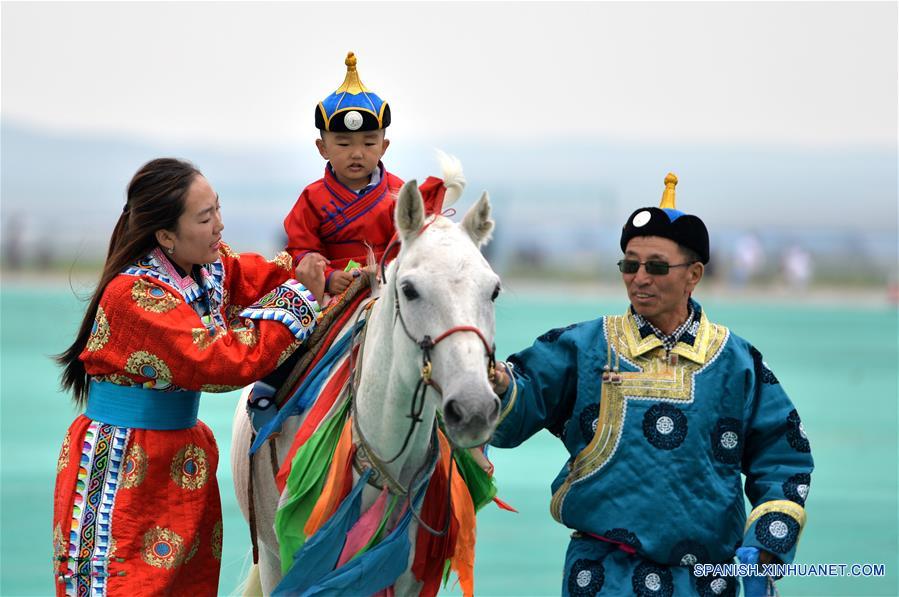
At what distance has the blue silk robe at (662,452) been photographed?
3.80 m

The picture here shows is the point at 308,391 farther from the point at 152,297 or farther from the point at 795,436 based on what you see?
the point at 795,436

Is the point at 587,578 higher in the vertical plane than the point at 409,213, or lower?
lower

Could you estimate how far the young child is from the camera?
4.53 metres

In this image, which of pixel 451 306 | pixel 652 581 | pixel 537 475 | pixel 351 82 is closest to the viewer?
pixel 451 306

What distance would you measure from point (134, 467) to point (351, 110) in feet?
4.42

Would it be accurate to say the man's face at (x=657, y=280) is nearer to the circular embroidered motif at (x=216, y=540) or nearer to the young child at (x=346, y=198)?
the young child at (x=346, y=198)

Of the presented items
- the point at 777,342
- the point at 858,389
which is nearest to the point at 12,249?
the point at 777,342

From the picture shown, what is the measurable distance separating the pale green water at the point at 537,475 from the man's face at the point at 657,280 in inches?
18.1

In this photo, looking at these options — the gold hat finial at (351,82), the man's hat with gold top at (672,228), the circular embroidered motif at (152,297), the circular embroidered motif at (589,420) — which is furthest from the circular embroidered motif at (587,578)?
the gold hat finial at (351,82)

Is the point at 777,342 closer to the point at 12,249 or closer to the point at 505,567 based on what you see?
the point at 505,567

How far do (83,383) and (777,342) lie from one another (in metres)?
22.1

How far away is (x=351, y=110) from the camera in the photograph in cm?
452

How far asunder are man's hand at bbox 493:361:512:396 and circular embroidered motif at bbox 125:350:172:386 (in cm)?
99

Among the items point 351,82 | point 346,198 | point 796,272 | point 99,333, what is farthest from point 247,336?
point 796,272
